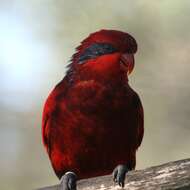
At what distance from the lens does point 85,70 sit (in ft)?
12.0

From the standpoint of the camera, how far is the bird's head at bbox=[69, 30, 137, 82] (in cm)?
362

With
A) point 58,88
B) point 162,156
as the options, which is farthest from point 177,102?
point 58,88

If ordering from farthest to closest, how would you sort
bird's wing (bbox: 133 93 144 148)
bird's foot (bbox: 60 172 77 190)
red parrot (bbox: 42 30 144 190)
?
bird's wing (bbox: 133 93 144 148) → red parrot (bbox: 42 30 144 190) → bird's foot (bbox: 60 172 77 190)

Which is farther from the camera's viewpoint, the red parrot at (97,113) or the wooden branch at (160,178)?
the red parrot at (97,113)

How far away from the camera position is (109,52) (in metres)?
3.68

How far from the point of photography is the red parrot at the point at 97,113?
3.56 metres

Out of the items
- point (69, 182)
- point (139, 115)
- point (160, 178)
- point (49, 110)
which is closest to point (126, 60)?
point (139, 115)

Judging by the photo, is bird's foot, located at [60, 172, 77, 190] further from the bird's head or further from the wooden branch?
the bird's head

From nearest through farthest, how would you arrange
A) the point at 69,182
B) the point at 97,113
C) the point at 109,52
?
the point at 69,182
the point at 97,113
the point at 109,52

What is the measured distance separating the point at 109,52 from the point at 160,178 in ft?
2.88

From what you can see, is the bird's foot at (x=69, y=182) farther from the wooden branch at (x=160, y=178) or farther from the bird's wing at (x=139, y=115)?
the bird's wing at (x=139, y=115)

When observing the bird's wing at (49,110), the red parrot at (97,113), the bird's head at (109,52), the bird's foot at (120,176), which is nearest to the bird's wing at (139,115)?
the red parrot at (97,113)

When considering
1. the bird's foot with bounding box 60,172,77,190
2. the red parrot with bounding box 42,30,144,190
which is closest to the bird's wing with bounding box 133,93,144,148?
the red parrot with bounding box 42,30,144,190

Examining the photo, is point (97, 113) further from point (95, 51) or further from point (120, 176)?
point (120, 176)
